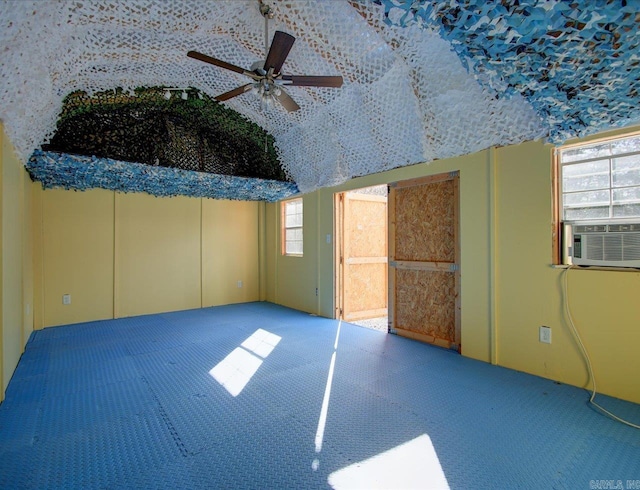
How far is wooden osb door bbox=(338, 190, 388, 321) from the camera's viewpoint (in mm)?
4746

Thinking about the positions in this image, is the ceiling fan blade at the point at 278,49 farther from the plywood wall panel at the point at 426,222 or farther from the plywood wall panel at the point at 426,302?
the plywood wall panel at the point at 426,302

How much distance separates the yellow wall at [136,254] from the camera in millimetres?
4473

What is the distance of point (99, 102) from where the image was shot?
136 inches

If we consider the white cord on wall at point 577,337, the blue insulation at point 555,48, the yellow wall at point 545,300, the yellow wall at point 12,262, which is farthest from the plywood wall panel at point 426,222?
the yellow wall at point 12,262

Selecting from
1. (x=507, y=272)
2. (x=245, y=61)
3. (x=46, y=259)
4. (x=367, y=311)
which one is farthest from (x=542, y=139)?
(x=46, y=259)

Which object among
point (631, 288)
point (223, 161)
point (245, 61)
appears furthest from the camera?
point (223, 161)

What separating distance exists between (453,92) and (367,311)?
338 cm

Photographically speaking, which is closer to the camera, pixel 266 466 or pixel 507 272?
pixel 266 466

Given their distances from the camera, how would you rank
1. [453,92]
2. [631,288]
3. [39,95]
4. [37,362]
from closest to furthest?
[631,288]
[39,95]
[453,92]
[37,362]

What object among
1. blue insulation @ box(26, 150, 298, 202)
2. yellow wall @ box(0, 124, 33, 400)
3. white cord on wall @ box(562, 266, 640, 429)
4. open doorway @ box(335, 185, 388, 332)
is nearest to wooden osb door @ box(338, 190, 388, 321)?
open doorway @ box(335, 185, 388, 332)

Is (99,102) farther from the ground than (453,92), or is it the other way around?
(99,102)

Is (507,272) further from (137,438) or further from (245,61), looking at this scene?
(245,61)

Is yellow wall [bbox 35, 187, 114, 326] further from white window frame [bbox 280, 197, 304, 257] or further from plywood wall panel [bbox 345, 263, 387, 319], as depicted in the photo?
plywood wall panel [bbox 345, 263, 387, 319]

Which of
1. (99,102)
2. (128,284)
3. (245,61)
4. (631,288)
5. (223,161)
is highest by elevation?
(245,61)
